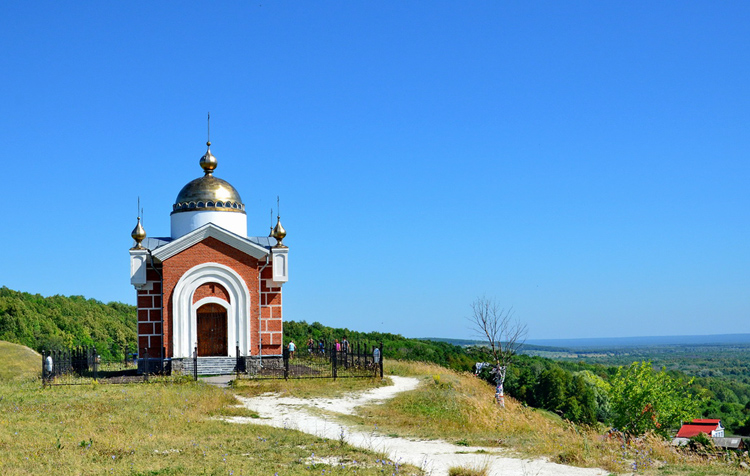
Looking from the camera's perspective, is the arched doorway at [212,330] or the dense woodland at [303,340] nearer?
the arched doorway at [212,330]

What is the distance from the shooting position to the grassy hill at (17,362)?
26.5 meters

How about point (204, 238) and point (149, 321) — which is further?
point (149, 321)

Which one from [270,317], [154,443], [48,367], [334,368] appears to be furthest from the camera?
[270,317]

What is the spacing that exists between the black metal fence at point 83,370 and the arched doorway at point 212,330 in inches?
61.6

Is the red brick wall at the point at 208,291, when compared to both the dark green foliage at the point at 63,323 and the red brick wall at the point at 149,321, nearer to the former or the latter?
the red brick wall at the point at 149,321

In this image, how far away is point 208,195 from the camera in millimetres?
27344

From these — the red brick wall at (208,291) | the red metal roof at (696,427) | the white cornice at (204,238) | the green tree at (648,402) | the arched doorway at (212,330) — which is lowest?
the red metal roof at (696,427)

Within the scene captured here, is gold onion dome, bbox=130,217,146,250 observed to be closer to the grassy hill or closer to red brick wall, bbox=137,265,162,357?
red brick wall, bbox=137,265,162,357

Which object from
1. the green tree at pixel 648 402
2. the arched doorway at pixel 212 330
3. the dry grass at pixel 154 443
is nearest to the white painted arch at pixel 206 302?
the arched doorway at pixel 212 330

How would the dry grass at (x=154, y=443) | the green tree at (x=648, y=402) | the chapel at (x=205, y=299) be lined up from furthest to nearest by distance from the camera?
1. the green tree at (x=648, y=402)
2. the chapel at (x=205, y=299)
3. the dry grass at (x=154, y=443)

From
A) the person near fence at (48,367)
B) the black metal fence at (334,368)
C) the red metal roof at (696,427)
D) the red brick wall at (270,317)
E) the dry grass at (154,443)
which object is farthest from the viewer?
the red metal roof at (696,427)

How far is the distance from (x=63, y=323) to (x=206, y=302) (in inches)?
1196

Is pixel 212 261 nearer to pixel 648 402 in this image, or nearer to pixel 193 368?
pixel 193 368

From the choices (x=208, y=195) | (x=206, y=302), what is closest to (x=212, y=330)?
(x=206, y=302)
